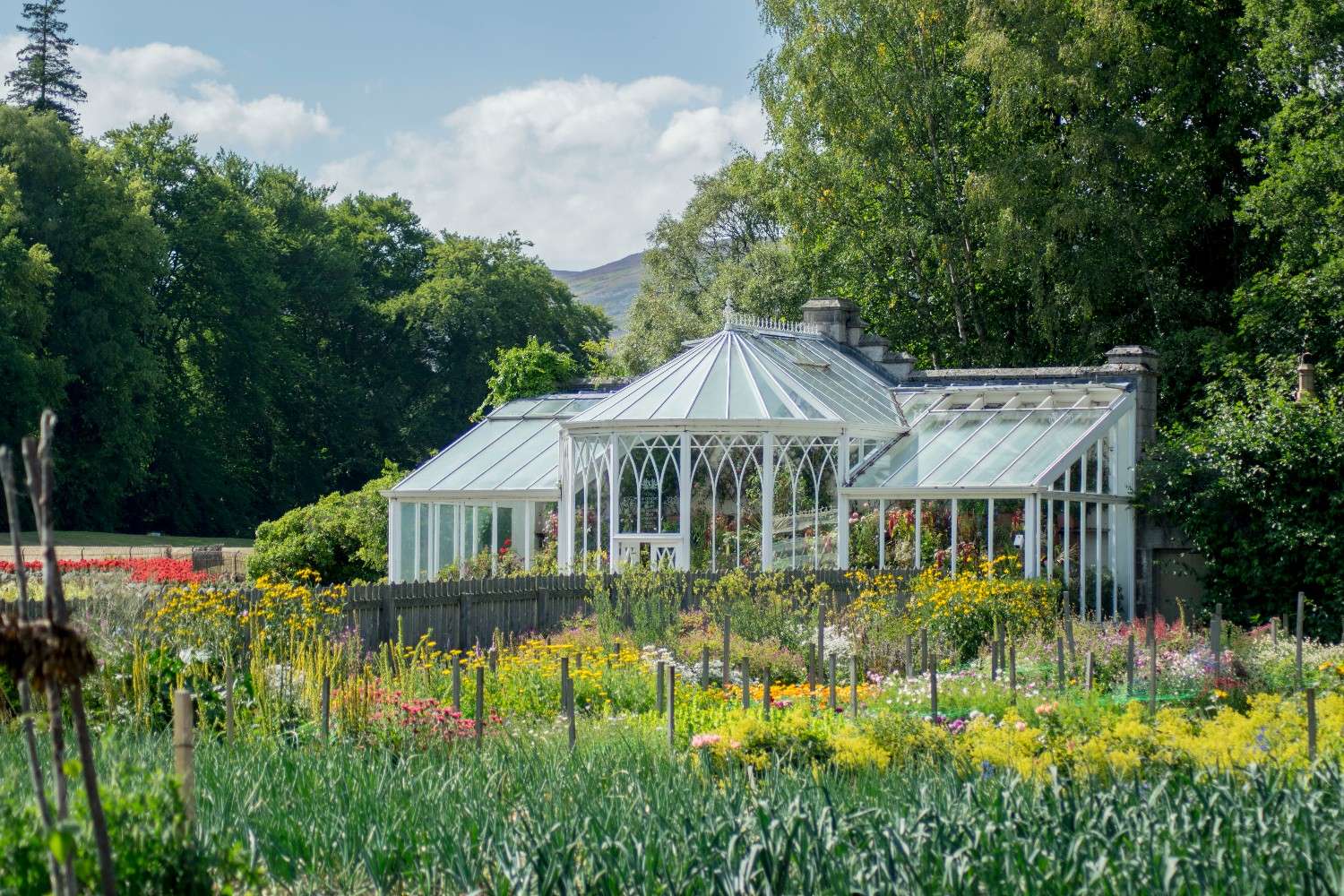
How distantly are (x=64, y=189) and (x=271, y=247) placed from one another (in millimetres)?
8137

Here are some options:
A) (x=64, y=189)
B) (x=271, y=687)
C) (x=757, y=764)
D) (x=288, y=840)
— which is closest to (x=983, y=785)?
(x=757, y=764)

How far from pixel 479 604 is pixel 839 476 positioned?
6.03 meters

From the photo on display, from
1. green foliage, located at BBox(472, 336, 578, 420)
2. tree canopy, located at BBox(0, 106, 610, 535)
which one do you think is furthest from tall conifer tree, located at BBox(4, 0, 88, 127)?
green foliage, located at BBox(472, 336, 578, 420)

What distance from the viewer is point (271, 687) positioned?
9.50 metres

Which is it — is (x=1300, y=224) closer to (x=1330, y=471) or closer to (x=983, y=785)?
(x=1330, y=471)

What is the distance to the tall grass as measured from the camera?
462 centimetres

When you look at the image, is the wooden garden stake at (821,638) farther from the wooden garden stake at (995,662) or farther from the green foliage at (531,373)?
the green foliage at (531,373)

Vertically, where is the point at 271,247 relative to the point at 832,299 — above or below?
above

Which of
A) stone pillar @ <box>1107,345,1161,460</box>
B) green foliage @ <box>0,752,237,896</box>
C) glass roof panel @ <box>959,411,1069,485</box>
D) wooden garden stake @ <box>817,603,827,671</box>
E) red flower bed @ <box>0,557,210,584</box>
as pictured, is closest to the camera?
green foliage @ <box>0,752,237,896</box>

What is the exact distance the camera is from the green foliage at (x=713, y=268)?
31500 mm

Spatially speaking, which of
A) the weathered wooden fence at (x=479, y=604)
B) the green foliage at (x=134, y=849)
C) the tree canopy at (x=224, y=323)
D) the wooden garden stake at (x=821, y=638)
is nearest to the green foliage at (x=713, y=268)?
the tree canopy at (x=224, y=323)

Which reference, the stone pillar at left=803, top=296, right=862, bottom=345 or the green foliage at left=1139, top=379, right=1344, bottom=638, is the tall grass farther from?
the stone pillar at left=803, top=296, right=862, bottom=345

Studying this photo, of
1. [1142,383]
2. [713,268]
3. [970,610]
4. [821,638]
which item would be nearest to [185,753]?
Answer: [821,638]

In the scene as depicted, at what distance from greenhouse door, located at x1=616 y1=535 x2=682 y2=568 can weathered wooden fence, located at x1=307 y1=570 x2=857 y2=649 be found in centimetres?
261
